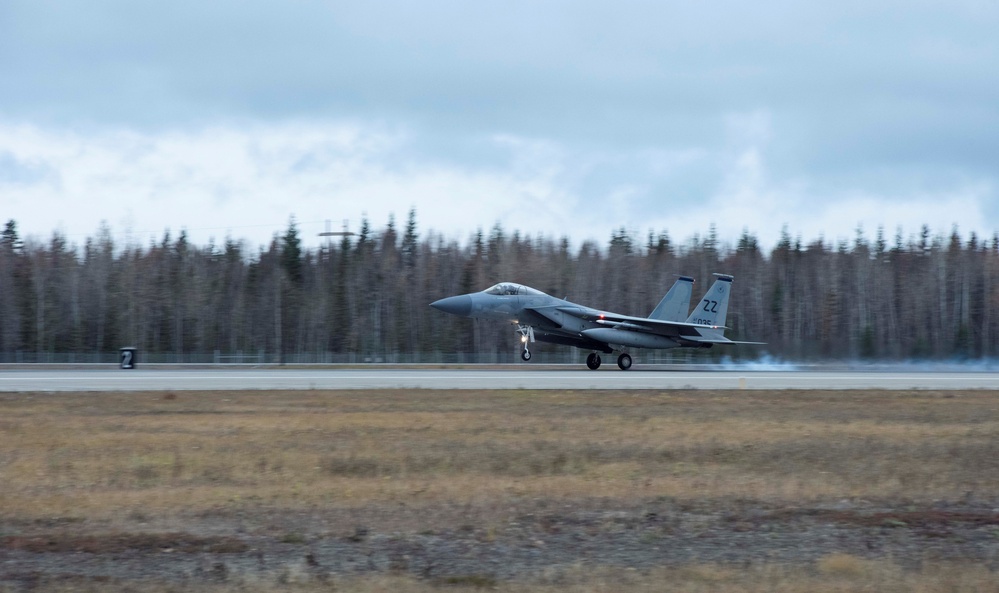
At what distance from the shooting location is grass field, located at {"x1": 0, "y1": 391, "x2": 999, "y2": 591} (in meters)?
6.65

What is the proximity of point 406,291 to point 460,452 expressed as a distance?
226 feet

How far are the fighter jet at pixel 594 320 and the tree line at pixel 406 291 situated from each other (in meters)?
27.2

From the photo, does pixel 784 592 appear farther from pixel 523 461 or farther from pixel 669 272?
pixel 669 272

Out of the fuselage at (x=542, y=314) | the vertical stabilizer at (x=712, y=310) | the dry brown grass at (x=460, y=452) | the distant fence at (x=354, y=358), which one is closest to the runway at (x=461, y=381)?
the fuselage at (x=542, y=314)

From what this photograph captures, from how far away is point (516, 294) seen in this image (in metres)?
35.6

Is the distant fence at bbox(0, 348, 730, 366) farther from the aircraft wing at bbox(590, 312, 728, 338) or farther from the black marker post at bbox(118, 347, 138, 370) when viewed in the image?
the aircraft wing at bbox(590, 312, 728, 338)

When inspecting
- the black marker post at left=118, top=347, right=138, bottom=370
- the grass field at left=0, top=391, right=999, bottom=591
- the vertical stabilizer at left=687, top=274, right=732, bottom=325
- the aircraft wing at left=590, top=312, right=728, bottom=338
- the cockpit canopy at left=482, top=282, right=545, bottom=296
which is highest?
the cockpit canopy at left=482, top=282, right=545, bottom=296

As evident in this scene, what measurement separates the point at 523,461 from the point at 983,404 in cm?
1489

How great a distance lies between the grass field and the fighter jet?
58.7 feet

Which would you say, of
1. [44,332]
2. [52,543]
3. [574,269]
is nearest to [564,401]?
[52,543]

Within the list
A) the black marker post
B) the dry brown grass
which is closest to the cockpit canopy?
the dry brown grass

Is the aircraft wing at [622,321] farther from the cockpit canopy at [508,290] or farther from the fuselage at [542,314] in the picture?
the cockpit canopy at [508,290]

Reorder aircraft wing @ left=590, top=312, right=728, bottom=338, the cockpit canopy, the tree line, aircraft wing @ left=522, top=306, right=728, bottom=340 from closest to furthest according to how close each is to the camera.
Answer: the cockpit canopy < aircraft wing @ left=522, top=306, right=728, bottom=340 < aircraft wing @ left=590, top=312, right=728, bottom=338 < the tree line

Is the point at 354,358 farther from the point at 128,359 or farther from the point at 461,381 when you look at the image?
the point at 461,381
